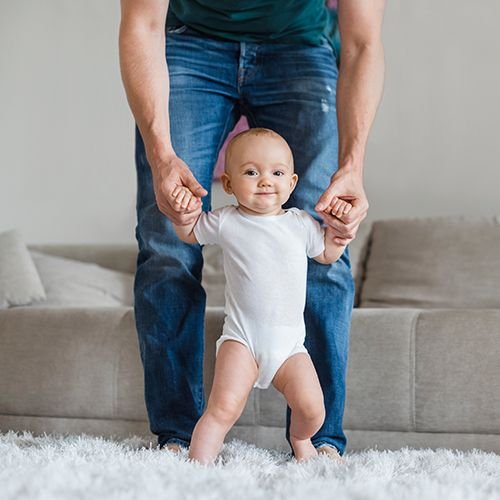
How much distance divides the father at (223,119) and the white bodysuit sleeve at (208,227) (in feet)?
0.31

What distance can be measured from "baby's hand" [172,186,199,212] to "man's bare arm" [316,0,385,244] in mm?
215

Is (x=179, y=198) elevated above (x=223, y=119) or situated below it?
below

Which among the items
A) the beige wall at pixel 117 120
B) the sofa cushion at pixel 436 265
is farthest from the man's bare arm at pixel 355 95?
the beige wall at pixel 117 120

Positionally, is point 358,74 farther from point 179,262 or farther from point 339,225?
point 179,262

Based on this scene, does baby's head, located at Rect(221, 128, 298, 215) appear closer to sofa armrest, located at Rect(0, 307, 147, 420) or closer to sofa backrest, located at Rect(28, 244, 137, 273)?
sofa armrest, located at Rect(0, 307, 147, 420)

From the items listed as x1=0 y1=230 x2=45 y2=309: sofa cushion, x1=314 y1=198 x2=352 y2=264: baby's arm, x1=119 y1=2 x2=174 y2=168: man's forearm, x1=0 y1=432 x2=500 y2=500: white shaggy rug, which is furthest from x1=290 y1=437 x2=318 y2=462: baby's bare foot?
x1=0 y1=230 x2=45 y2=309: sofa cushion

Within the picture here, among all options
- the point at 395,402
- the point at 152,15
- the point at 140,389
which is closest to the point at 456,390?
the point at 395,402

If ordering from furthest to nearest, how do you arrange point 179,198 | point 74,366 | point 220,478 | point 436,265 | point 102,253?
point 102,253 < point 436,265 < point 74,366 < point 179,198 < point 220,478

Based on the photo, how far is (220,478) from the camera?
110cm

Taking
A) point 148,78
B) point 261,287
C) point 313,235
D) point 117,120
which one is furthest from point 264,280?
point 117,120

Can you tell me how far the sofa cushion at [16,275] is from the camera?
8.78 feet

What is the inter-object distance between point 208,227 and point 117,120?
2.21 metres

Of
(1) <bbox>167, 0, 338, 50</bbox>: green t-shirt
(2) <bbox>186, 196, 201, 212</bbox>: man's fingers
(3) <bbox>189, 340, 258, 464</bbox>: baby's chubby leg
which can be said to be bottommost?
(3) <bbox>189, 340, 258, 464</bbox>: baby's chubby leg

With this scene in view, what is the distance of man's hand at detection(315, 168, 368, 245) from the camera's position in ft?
4.63
